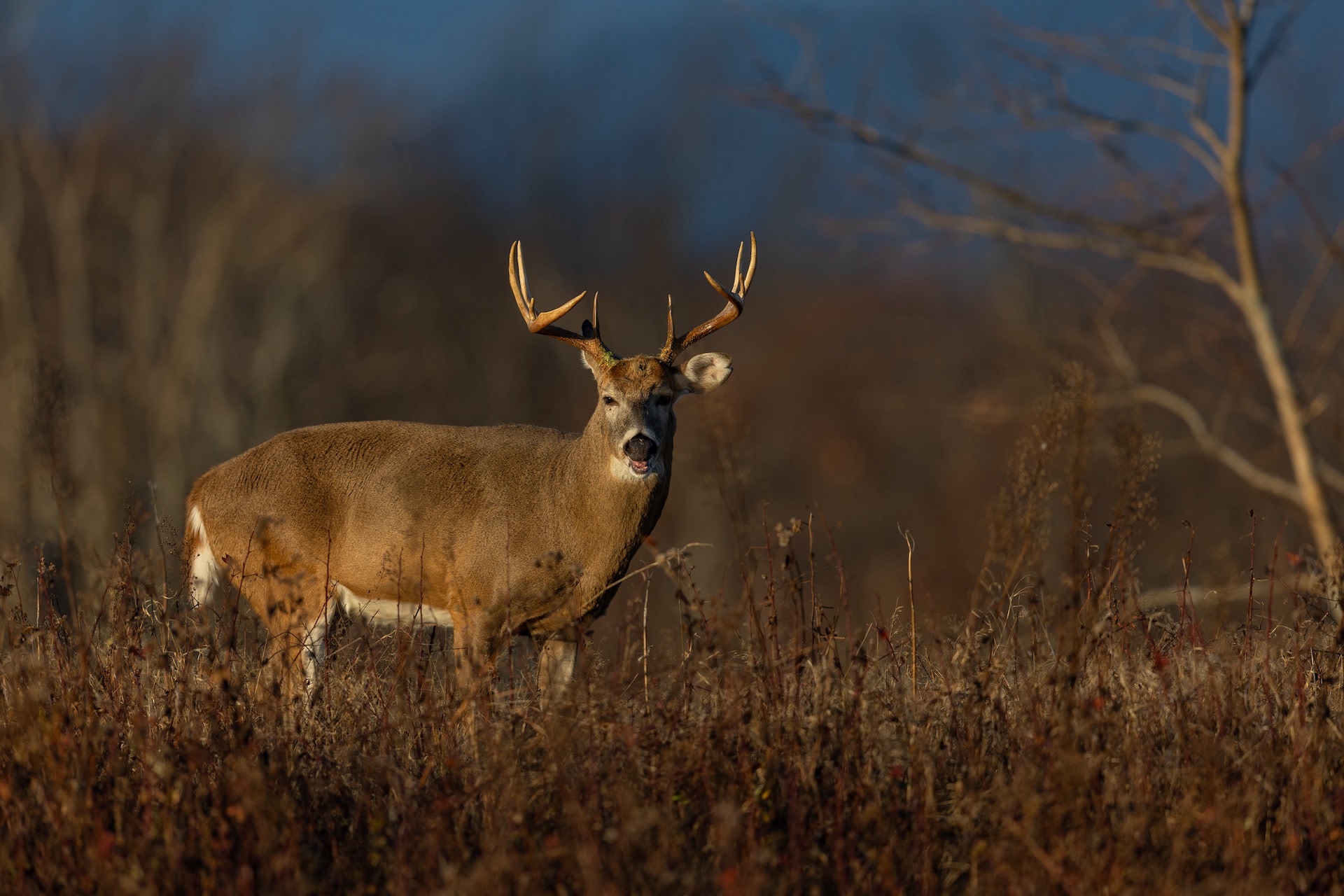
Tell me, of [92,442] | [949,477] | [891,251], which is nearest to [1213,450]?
[891,251]

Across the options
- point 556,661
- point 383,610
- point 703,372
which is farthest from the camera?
point 703,372

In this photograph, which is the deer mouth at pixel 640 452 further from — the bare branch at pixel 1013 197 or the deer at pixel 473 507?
the bare branch at pixel 1013 197

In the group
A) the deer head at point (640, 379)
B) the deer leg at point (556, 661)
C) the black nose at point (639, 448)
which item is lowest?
the deer leg at point (556, 661)

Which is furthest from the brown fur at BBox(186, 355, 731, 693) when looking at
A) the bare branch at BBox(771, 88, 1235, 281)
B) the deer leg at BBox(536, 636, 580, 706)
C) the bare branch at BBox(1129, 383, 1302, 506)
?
the bare branch at BBox(1129, 383, 1302, 506)

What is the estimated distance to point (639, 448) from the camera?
253 inches

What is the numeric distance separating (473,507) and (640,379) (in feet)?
3.18

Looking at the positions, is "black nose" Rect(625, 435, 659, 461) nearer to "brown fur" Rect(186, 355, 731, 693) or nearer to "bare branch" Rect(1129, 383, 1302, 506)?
"brown fur" Rect(186, 355, 731, 693)

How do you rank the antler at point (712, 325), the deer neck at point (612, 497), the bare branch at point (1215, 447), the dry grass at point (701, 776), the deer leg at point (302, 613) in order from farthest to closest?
the bare branch at point (1215, 447) < the antler at point (712, 325) < the deer neck at point (612, 497) < the deer leg at point (302, 613) < the dry grass at point (701, 776)

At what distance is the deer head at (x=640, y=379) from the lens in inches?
257

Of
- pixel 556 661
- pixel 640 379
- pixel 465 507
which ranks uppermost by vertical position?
pixel 640 379

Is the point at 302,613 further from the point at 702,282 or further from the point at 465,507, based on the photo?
the point at 702,282

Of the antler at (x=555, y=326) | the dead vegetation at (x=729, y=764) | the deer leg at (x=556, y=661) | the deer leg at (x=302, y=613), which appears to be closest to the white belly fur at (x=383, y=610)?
the deer leg at (x=302, y=613)

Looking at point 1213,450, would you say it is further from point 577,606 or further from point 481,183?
point 481,183

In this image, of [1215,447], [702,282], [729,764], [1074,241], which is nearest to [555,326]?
[729,764]
